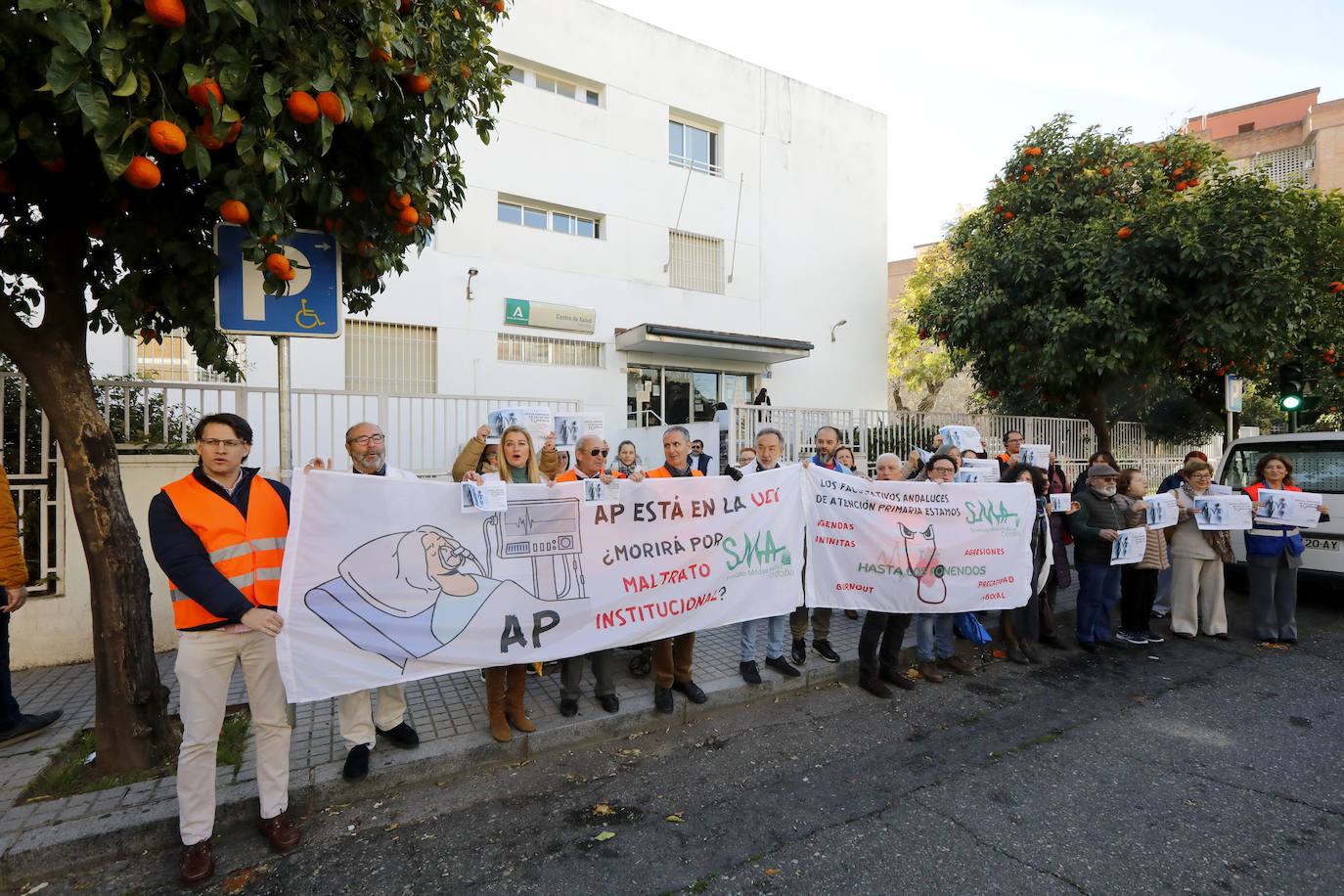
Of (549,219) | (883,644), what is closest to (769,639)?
(883,644)

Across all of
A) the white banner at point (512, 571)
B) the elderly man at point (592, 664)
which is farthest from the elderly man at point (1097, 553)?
the elderly man at point (592, 664)

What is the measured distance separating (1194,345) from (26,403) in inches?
591

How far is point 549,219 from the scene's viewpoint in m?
13.6

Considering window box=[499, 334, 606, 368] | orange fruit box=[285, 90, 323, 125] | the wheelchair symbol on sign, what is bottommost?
the wheelchair symbol on sign

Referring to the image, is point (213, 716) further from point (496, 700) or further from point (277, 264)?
point (277, 264)

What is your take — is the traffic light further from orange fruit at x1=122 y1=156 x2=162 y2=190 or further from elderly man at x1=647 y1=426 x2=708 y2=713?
orange fruit at x1=122 y1=156 x2=162 y2=190

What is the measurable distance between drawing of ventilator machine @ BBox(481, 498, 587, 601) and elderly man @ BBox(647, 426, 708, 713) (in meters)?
0.81

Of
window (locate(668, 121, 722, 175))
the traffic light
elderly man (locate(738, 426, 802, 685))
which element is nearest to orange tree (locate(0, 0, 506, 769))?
elderly man (locate(738, 426, 802, 685))

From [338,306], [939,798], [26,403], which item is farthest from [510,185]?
[939,798]

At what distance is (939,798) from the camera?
356 centimetres

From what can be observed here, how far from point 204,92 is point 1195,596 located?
8725mm

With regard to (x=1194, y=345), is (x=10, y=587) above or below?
below

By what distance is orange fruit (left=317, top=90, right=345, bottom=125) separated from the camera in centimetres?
272

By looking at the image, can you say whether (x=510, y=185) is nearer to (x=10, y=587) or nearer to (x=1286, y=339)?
(x=10, y=587)
